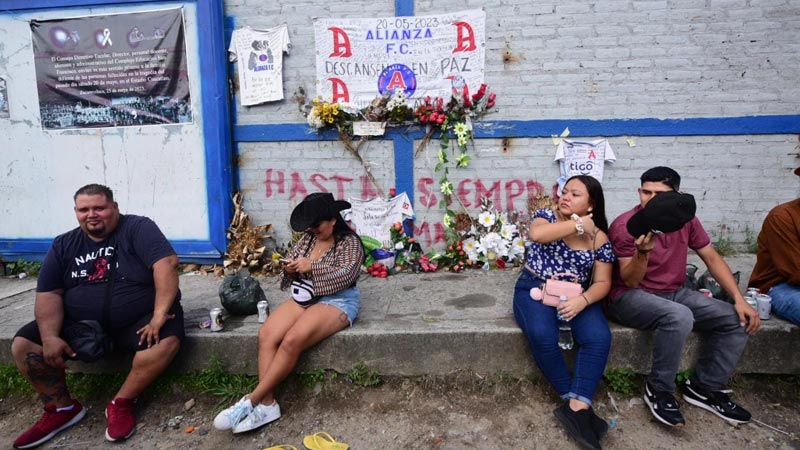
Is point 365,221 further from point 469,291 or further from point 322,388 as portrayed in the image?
point 322,388

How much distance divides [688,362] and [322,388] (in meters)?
2.45

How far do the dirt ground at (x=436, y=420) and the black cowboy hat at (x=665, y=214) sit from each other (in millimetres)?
1198

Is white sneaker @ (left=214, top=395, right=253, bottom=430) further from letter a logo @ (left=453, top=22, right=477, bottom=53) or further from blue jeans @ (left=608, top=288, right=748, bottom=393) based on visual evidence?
letter a logo @ (left=453, top=22, right=477, bottom=53)

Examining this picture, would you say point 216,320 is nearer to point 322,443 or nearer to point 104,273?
point 104,273

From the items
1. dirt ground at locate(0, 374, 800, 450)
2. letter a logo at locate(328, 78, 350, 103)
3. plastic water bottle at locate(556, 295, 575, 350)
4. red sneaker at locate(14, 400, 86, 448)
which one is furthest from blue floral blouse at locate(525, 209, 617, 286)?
red sneaker at locate(14, 400, 86, 448)

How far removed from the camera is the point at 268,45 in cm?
504

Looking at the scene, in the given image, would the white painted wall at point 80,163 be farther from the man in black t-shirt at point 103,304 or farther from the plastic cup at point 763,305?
the plastic cup at point 763,305

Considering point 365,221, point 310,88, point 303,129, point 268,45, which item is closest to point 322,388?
point 365,221

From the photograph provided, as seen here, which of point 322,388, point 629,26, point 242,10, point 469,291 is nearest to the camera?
point 322,388

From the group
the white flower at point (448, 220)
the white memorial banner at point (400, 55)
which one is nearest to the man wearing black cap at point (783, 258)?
the white flower at point (448, 220)

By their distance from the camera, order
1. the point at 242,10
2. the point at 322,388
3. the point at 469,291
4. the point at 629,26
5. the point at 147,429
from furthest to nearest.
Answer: the point at 242,10 < the point at 629,26 < the point at 469,291 < the point at 322,388 < the point at 147,429

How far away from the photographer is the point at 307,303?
11.1ft

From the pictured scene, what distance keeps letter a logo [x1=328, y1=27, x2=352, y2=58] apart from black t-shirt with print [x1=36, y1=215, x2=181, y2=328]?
2.70 meters

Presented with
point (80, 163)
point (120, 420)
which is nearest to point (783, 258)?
point (120, 420)
